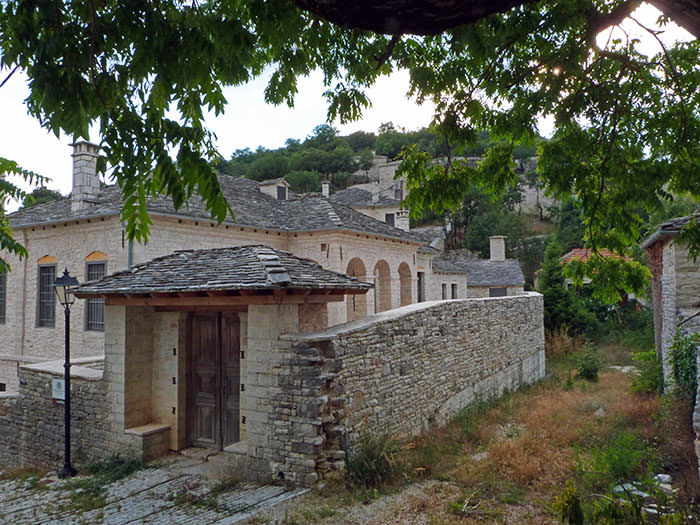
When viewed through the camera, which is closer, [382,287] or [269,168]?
[382,287]

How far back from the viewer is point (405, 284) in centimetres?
2117

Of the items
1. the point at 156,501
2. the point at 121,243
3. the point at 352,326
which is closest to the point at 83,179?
the point at 121,243

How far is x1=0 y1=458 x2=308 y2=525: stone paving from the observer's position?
21.2 ft

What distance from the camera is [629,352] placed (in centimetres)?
2041

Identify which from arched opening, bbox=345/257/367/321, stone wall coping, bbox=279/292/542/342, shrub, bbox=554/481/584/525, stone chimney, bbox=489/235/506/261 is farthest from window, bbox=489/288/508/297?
shrub, bbox=554/481/584/525

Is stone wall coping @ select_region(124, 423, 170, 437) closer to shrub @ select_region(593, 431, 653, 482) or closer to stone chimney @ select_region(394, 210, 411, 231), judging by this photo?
shrub @ select_region(593, 431, 653, 482)

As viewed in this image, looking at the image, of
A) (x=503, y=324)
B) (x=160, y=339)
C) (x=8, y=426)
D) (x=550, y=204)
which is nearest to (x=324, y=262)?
(x=503, y=324)

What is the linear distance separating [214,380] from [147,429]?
145cm

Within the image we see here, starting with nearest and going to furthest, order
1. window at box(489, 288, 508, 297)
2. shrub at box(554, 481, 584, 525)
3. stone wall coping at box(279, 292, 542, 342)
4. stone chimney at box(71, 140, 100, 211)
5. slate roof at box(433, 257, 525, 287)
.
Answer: shrub at box(554, 481, 584, 525)
stone wall coping at box(279, 292, 542, 342)
stone chimney at box(71, 140, 100, 211)
slate roof at box(433, 257, 525, 287)
window at box(489, 288, 508, 297)

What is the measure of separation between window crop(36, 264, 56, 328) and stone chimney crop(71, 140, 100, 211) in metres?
2.62

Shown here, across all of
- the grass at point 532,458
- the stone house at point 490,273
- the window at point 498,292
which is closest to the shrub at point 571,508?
the grass at point 532,458

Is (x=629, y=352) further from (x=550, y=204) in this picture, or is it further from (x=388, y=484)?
(x=550, y=204)

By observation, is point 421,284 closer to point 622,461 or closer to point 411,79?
point 622,461

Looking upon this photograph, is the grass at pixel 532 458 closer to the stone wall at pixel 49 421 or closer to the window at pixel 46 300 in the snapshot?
the stone wall at pixel 49 421
